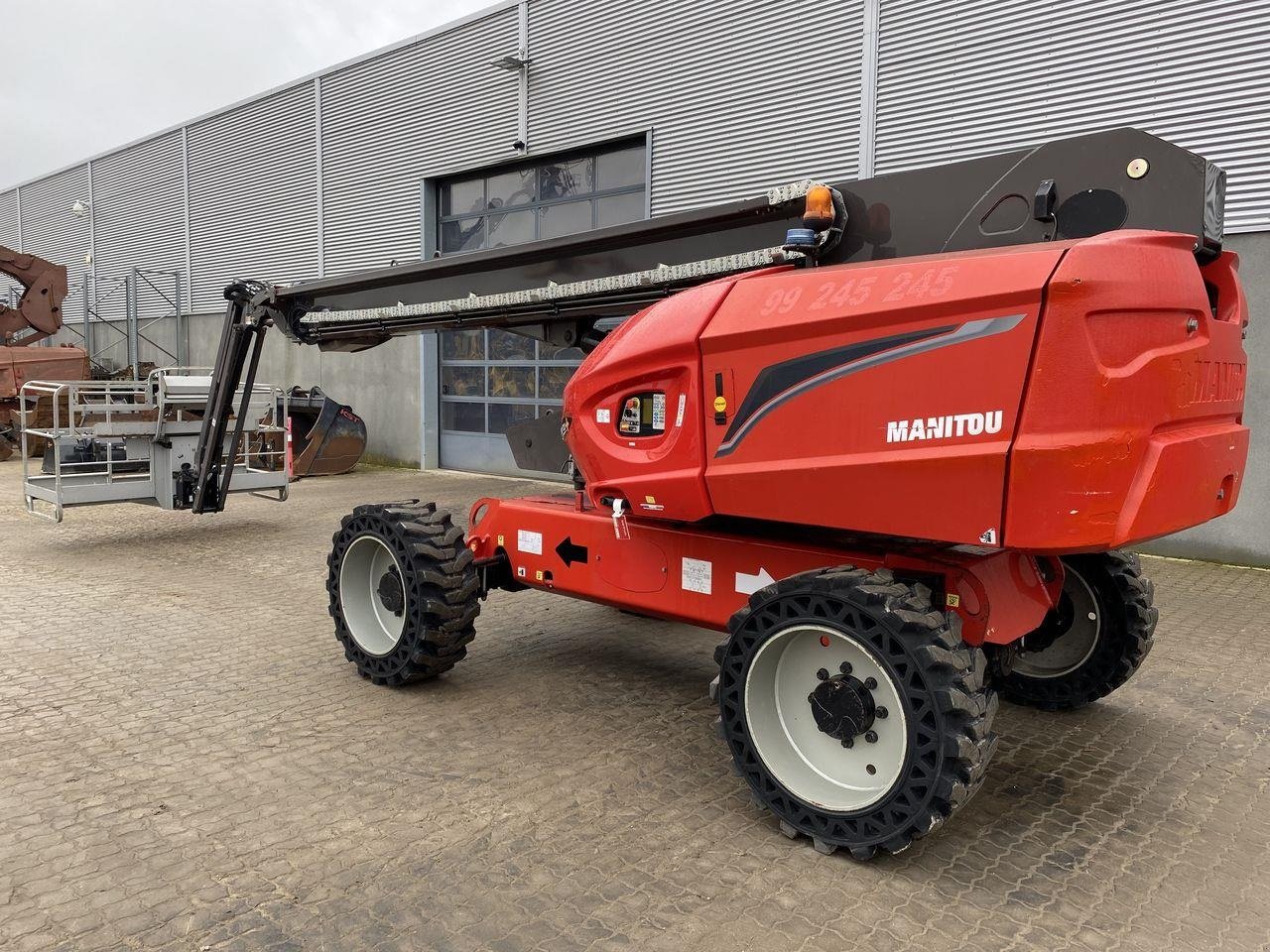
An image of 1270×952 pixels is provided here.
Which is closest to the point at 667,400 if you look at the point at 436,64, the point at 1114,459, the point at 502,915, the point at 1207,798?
the point at 1114,459

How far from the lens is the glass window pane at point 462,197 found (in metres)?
14.9

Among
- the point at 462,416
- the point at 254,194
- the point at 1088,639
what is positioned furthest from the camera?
the point at 254,194

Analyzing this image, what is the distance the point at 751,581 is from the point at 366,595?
240cm

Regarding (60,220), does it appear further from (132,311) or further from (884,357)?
(884,357)

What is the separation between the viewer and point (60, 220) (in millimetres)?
27766

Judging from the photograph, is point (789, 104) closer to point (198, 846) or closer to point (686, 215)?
point (686, 215)

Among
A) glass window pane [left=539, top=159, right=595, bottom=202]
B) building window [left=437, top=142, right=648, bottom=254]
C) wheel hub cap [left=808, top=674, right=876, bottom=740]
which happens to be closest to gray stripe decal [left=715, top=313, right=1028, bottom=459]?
wheel hub cap [left=808, top=674, right=876, bottom=740]

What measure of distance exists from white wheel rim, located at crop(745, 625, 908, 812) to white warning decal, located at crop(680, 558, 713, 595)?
63 cm

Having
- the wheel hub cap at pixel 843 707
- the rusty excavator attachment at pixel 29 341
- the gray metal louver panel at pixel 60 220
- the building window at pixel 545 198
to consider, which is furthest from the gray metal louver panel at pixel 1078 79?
the gray metal louver panel at pixel 60 220

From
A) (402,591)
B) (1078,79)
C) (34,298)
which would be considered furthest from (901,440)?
(34,298)

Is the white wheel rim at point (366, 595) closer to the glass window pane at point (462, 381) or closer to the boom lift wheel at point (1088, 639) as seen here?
the boom lift wheel at point (1088, 639)

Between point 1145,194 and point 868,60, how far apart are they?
26.5 feet

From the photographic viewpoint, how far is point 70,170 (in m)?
26.7

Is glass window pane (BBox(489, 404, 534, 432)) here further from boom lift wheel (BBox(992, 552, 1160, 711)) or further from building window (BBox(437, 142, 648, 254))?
boom lift wheel (BBox(992, 552, 1160, 711))
